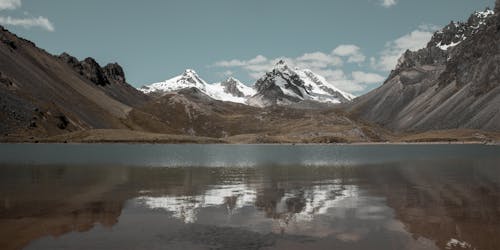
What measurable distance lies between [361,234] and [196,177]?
1836 inches

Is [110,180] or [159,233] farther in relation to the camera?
[110,180]

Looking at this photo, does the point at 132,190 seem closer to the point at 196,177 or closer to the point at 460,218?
the point at 196,177

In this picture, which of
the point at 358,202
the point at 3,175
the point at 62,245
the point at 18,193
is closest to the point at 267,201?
the point at 358,202

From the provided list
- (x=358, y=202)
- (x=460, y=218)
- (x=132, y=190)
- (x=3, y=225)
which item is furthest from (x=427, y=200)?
(x=3, y=225)

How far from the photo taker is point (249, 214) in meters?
40.1

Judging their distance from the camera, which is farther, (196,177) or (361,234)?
(196,177)

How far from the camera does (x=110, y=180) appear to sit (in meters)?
69.2

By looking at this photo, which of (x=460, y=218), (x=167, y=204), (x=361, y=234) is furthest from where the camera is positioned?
(x=167, y=204)

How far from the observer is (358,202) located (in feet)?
156

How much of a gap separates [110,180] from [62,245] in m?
41.6

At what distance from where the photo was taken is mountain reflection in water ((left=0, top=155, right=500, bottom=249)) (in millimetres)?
29922

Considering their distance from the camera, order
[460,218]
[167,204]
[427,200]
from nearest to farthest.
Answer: [460,218] < [167,204] < [427,200]

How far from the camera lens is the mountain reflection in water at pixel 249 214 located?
98.2 ft

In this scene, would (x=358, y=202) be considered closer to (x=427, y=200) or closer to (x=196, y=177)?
(x=427, y=200)
